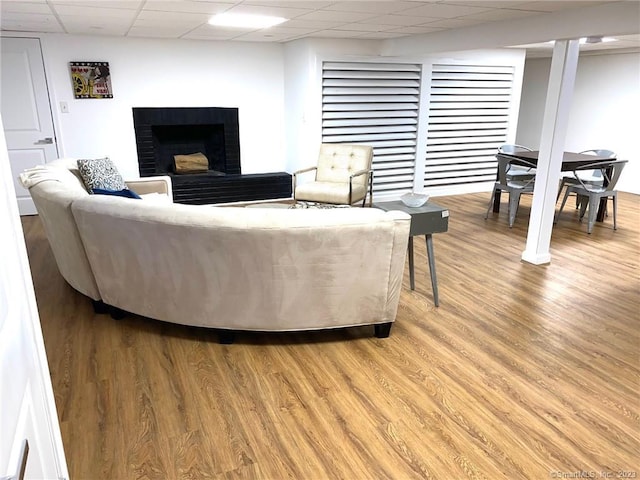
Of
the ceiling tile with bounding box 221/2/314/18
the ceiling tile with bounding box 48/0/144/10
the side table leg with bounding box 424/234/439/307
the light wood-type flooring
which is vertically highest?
the ceiling tile with bounding box 221/2/314/18

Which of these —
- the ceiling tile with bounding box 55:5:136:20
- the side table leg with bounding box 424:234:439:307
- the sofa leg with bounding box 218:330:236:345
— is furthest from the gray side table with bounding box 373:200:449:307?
the ceiling tile with bounding box 55:5:136:20

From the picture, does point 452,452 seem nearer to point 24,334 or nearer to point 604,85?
point 24,334

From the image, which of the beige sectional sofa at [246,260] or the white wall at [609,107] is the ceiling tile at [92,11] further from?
the white wall at [609,107]

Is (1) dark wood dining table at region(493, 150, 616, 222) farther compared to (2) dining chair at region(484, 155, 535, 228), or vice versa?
(2) dining chair at region(484, 155, 535, 228)

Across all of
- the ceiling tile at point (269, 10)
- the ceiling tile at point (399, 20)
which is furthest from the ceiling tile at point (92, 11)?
the ceiling tile at point (399, 20)

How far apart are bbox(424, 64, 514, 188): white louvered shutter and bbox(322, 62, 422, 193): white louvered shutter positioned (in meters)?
0.32

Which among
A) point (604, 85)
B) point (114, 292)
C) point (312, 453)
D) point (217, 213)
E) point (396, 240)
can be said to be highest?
point (604, 85)

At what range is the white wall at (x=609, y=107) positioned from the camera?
21.9ft

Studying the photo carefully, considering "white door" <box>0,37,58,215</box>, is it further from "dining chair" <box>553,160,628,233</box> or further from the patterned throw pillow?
"dining chair" <box>553,160,628,233</box>

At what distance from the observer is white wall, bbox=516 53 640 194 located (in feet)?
21.9

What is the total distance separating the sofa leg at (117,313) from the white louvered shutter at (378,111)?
3599mm

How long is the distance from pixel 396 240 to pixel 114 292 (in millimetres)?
1698

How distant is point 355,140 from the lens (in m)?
5.97

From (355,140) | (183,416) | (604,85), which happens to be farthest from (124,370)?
(604,85)
